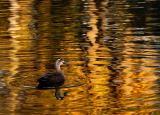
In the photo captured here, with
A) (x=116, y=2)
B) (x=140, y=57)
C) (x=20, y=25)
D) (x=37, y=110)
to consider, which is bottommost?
(x=116, y=2)

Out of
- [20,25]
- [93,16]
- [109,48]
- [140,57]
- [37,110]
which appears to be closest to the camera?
[37,110]

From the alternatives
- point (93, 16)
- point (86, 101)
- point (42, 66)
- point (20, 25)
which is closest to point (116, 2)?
point (93, 16)

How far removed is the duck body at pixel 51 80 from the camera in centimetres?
1992

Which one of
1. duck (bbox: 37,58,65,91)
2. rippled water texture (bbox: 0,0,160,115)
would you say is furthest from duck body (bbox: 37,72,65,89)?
rippled water texture (bbox: 0,0,160,115)

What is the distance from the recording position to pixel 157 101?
1789cm

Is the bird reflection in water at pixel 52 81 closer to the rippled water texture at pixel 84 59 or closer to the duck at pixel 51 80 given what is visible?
the duck at pixel 51 80

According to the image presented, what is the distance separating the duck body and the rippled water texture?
0.93 ft

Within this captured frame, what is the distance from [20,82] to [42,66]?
2708 millimetres

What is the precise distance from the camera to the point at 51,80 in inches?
800

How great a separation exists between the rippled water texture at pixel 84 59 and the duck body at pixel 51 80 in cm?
28

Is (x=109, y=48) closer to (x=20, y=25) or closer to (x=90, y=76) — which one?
(x=90, y=76)

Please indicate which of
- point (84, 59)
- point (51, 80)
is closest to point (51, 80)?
point (51, 80)

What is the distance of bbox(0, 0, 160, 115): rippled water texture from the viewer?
1792 centimetres

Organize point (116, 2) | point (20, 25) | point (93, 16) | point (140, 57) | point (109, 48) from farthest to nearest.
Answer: point (116, 2), point (93, 16), point (20, 25), point (109, 48), point (140, 57)
